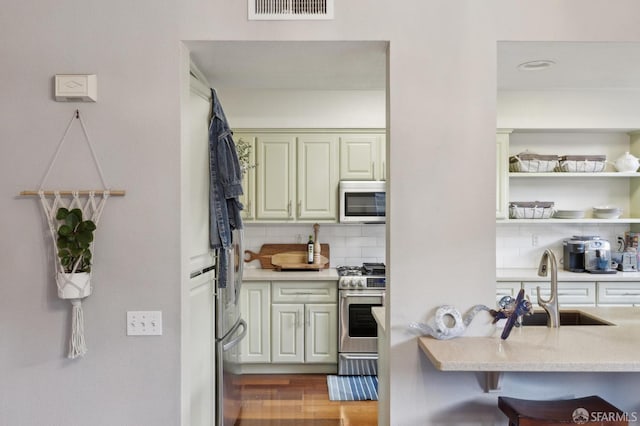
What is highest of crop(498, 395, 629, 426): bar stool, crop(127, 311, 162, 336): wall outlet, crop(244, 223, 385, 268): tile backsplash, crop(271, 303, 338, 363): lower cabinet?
crop(244, 223, 385, 268): tile backsplash

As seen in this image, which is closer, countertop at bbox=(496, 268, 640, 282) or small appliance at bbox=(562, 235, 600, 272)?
countertop at bbox=(496, 268, 640, 282)

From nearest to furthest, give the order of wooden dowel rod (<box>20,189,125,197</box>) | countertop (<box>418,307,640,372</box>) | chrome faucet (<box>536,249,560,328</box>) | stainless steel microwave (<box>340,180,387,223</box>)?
countertop (<box>418,307,640,372</box>) → wooden dowel rod (<box>20,189,125,197</box>) → chrome faucet (<box>536,249,560,328</box>) → stainless steel microwave (<box>340,180,387,223</box>)

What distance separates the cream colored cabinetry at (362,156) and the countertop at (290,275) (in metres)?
0.98

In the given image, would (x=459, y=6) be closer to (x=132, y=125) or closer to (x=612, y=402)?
(x=132, y=125)

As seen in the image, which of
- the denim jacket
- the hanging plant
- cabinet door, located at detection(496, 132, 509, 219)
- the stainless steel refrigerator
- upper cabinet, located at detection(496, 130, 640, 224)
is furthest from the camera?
upper cabinet, located at detection(496, 130, 640, 224)

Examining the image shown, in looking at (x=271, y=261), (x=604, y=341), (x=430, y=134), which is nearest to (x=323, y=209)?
(x=271, y=261)

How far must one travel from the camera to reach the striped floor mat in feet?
11.6

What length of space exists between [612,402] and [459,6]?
1.93m

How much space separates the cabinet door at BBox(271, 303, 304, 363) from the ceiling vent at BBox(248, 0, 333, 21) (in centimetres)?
268

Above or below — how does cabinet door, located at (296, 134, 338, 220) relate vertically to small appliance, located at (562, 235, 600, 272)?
above

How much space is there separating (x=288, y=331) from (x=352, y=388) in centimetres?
75

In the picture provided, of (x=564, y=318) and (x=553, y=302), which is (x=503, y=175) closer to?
(x=564, y=318)

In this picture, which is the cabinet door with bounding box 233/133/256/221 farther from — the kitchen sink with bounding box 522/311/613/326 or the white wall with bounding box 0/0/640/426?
the kitchen sink with bounding box 522/311/613/326

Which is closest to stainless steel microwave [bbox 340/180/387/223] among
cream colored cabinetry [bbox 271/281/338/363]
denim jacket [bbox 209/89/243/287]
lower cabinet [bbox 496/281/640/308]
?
cream colored cabinetry [bbox 271/281/338/363]
